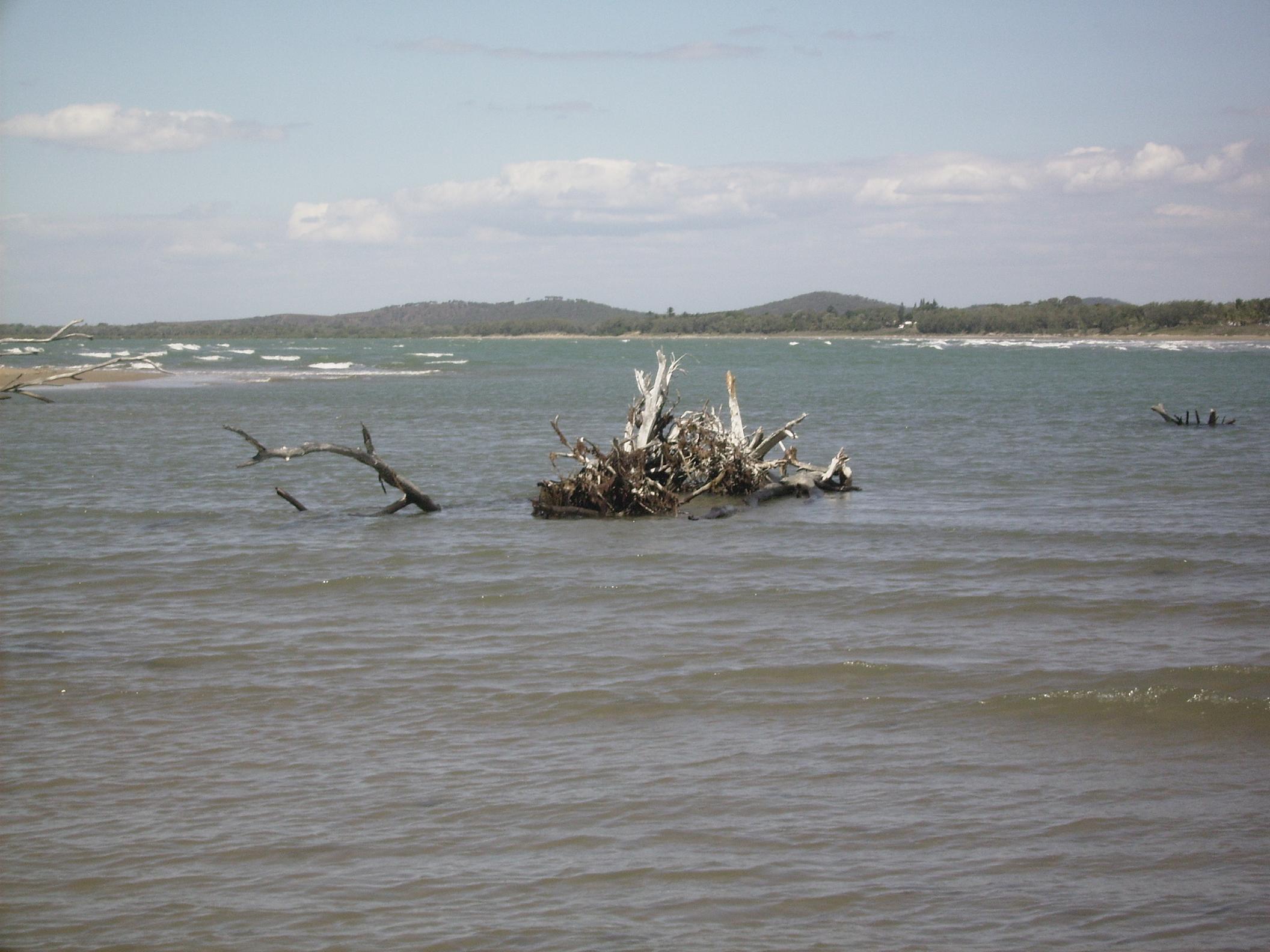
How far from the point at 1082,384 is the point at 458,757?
4740cm

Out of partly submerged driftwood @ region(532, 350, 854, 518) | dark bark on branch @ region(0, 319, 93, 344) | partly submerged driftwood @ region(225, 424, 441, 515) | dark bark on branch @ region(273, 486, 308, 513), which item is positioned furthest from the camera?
partly submerged driftwood @ region(532, 350, 854, 518)

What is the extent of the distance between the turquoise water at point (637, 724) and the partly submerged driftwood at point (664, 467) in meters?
0.51

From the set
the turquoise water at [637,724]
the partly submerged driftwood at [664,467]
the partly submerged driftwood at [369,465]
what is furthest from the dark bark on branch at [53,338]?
the partly submerged driftwood at [664,467]

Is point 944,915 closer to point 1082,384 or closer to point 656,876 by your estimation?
point 656,876

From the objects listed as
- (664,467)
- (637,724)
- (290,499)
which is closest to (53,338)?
(637,724)

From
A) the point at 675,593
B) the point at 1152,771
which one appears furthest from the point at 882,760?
the point at 675,593

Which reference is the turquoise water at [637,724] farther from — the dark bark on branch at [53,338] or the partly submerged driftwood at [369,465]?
the dark bark on branch at [53,338]

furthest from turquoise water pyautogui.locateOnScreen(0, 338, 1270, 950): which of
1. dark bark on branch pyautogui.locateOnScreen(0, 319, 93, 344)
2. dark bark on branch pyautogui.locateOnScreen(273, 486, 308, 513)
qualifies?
dark bark on branch pyautogui.locateOnScreen(0, 319, 93, 344)

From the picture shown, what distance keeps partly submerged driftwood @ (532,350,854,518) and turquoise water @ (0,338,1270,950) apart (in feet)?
1.68

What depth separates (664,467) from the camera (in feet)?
51.2

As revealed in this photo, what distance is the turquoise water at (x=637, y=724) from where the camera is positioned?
486 centimetres

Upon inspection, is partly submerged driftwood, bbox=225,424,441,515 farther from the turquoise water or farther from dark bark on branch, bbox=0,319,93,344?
dark bark on branch, bbox=0,319,93,344

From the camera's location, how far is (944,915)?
475 centimetres

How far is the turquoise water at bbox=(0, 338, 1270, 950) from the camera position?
486 centimetres
